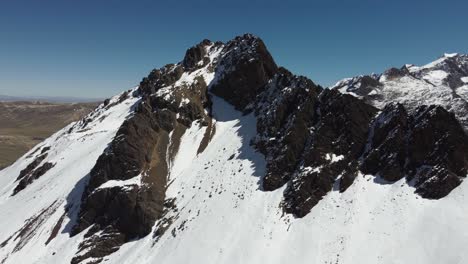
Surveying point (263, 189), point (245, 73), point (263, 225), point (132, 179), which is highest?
point (245, 73)

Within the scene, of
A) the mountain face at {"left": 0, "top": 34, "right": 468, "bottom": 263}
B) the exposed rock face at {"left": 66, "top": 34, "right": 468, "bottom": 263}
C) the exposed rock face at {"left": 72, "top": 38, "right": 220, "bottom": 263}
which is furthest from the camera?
the exposed rock face at {"left": 72, "top": 38, "right": 220, "bottom": 263}

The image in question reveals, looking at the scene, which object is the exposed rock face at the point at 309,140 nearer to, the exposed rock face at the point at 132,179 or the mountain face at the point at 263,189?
the mountain face at the point at 263,189

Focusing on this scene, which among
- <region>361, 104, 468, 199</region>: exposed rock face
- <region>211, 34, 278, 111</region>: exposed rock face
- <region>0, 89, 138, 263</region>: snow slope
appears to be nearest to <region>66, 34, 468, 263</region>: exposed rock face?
<region>361, 104, 468, 199</region>: exposed rock face

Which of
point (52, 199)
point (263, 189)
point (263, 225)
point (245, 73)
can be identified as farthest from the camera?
point (245, 73)

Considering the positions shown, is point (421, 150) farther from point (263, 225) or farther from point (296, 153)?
point (263, 225)

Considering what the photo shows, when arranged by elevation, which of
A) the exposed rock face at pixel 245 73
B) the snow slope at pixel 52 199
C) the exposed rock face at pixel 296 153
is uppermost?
the exposed rock face at pixel 245 73

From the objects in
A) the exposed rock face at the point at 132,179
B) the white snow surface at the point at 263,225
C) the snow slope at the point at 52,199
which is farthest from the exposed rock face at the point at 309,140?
the snow slope at the point at 52,199

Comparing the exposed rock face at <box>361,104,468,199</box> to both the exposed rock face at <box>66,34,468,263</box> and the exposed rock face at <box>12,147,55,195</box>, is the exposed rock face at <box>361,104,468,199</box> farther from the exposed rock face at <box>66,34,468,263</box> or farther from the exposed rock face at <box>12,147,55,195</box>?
the exposed rock face at <box>12,147,55,195</box>

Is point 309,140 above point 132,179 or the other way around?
above

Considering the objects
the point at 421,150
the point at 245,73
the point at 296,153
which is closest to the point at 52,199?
the point at 296,153
